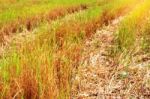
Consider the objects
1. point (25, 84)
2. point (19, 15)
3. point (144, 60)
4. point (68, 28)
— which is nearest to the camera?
point (25, 84)

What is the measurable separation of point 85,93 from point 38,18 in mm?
6319

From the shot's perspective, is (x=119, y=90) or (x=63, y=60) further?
(x=63, y=60)

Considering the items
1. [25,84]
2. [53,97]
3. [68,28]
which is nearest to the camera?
[53,97]

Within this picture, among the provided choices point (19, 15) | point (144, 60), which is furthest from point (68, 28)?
point (19, 15)

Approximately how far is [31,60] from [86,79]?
0.64 metres

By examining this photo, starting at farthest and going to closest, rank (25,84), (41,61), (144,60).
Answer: (144,60), (41,61), (25,84)

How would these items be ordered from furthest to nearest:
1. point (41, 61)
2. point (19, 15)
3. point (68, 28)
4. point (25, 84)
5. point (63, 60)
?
point (19, 15) → point (68, 28) → point (63, 60) → point (41, 61) → point (25, 84)

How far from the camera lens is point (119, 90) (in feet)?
11.6

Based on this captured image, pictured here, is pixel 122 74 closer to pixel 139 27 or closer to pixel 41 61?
pixel 41 61

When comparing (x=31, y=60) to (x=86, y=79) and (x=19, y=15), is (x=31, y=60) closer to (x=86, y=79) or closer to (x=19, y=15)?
(x=86, y=79)

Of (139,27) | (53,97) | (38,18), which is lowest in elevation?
(38,18)

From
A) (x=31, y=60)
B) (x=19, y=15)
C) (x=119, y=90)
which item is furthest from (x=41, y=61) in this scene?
(x=19, y=15)

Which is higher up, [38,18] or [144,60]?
[144,60]

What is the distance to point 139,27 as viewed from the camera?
20.0 feet
